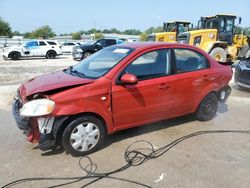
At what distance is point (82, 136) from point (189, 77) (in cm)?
231

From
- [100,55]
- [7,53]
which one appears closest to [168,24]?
[7,53]

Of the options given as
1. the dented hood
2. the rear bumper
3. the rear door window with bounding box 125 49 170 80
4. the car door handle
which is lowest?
the rear bumper

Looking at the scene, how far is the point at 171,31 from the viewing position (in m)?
18.8

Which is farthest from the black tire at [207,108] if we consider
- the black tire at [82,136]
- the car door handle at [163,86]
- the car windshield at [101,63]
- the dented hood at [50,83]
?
the dented hood at [50,83]

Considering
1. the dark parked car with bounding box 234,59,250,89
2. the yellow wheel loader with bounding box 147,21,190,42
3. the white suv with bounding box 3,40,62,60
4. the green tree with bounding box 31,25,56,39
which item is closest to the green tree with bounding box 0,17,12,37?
the green tree with bounding box 31,25,56,39

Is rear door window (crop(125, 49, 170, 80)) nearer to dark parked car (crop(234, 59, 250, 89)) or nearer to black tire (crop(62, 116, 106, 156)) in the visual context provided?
black tire (crop(62, 116, 106, 156))

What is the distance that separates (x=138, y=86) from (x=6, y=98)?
16.7 feet

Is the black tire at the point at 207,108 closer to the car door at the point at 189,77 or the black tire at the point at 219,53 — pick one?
the car door at the point at 189,77

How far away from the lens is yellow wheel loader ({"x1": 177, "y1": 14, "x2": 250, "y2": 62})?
1477cm

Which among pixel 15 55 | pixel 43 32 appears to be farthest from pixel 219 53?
pixel 43 32

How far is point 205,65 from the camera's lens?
18.3 ft

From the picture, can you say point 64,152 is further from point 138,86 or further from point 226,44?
point 226,44

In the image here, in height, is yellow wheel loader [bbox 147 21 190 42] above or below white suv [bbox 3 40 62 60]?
above

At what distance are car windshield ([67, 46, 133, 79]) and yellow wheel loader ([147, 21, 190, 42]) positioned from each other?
13152mm
